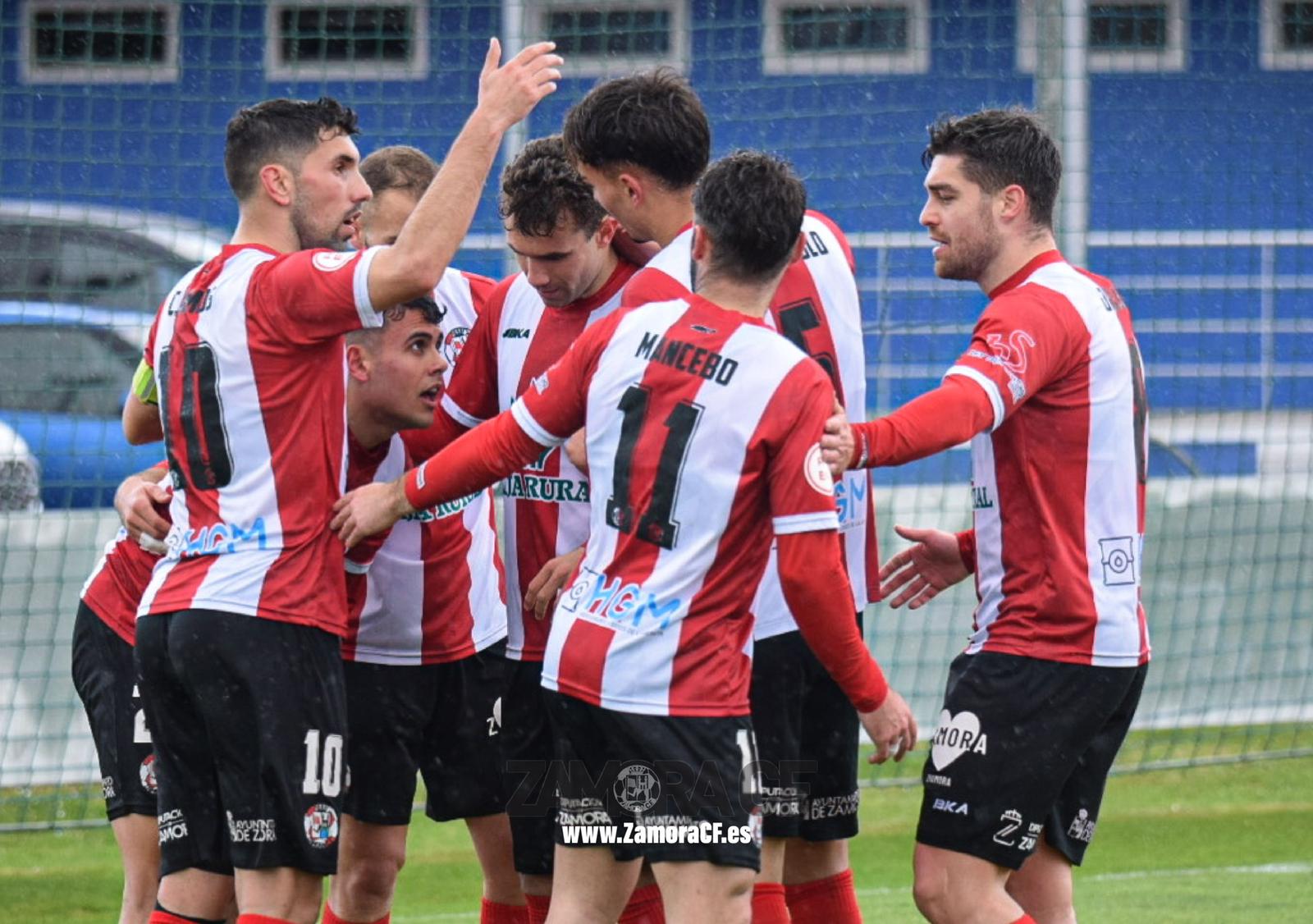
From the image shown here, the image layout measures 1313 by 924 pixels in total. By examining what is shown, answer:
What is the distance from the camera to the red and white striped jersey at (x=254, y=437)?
3.62 m

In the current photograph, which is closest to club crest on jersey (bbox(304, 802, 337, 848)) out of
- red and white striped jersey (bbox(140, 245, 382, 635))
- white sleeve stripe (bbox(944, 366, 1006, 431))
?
red and white striped jersey (bbox(140, 245, 382, 635))

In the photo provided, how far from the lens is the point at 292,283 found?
3.57m

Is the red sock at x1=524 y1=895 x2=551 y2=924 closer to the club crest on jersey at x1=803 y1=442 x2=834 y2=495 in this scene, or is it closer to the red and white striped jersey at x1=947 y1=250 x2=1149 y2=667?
the red and white striped jersey at x1=947 y1=250 x2=1149 y2=667

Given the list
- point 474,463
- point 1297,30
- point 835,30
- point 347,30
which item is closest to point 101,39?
point 347,30

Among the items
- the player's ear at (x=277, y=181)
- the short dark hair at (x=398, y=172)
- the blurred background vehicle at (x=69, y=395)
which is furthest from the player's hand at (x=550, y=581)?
the blurred background vehicle at (x=69, y=395)

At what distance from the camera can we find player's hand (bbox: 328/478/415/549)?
12.0ft

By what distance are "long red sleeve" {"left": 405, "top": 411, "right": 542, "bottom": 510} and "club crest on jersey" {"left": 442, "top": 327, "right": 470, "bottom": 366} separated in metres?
1.00

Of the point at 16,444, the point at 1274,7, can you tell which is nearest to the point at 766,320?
the point at 16,444

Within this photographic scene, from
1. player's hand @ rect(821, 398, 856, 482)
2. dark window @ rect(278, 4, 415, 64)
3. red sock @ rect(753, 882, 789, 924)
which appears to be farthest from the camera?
dark window @ rect(278, 4, 415, 64)

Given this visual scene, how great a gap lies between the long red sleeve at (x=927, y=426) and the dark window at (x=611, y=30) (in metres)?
4.43

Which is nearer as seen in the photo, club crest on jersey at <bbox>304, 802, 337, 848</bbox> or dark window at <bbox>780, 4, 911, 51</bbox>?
club crest on jersey at <bbox>304, 802, 337, 848</bbox>

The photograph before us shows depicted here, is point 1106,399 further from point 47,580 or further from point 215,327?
point 47,580

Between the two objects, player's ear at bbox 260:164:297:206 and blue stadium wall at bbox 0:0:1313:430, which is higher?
blue stadium wall at bbox 0:0:1313:430

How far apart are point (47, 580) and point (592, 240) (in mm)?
4178
